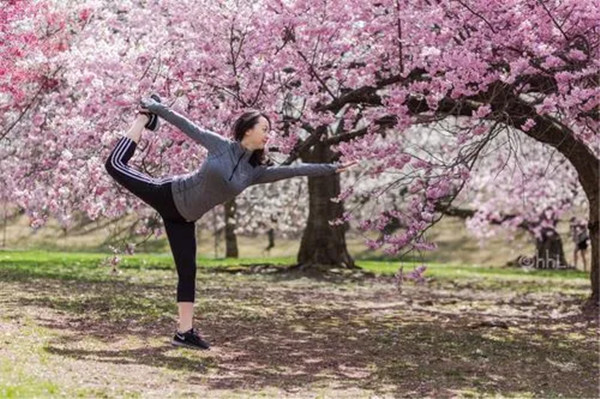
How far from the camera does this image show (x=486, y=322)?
1220 cm

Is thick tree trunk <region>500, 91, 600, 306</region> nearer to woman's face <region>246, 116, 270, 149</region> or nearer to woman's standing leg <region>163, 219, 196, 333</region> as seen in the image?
woman's face <region>246, 116, 270, 149</region>

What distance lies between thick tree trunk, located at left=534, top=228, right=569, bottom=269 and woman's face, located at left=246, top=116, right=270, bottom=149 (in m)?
26.1

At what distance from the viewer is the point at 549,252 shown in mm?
33500

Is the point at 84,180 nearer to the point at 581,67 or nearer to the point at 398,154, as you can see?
the point at 398,154

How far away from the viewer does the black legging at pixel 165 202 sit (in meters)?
7.73

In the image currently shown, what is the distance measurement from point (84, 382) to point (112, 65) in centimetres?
595

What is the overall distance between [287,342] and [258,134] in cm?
326

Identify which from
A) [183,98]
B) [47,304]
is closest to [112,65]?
[183,98]

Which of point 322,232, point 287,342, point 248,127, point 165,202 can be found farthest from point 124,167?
point 322,232

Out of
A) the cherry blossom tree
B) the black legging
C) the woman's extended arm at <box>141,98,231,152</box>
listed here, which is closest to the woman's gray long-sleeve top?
the woman's extended arm at <box>141,98,231,152</box>

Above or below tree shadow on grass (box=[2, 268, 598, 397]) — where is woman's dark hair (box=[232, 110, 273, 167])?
above

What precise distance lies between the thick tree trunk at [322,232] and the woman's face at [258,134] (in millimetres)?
14081

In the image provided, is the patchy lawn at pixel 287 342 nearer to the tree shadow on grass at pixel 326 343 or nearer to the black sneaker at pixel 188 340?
the tree shadow on grass at pixel 326 343

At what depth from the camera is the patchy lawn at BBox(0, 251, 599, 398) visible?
7.39 meters
